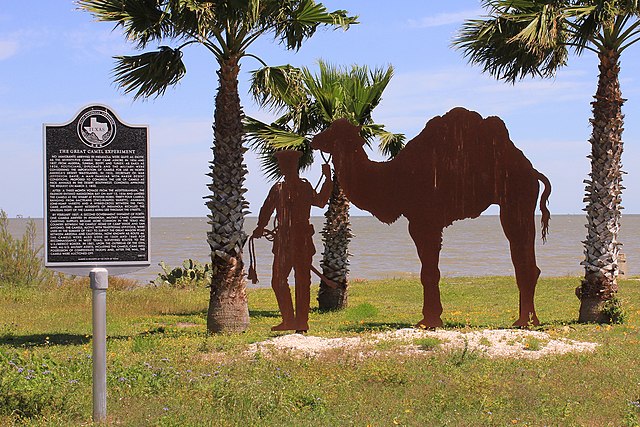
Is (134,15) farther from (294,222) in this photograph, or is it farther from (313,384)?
(313,384)

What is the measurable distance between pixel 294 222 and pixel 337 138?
65.9 inches

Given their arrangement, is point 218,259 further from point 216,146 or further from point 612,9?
point 612,9

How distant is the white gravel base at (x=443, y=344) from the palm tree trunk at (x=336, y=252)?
6.78 meters

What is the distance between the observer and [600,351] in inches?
446

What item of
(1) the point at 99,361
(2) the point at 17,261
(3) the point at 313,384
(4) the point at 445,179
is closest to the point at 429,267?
(4) the point at 445,179

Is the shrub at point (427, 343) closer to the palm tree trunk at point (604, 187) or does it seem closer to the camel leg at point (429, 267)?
the camel leg at point (429, 267)

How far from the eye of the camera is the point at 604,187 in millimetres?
15352

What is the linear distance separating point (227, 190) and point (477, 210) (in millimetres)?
4478

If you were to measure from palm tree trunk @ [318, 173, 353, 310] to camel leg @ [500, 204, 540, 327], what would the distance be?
6300mm

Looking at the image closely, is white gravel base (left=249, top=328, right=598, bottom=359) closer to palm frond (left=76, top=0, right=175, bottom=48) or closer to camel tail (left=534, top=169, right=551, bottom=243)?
camel tail (left=534, top=169, right=551, bottom=243)

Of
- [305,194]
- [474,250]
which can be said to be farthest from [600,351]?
[474,250]

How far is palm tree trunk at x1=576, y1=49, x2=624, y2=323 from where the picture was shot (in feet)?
50.2

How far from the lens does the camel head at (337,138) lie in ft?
45.9

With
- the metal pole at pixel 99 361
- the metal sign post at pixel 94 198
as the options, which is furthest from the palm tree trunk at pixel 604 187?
the metal pole at pixel 99 361
